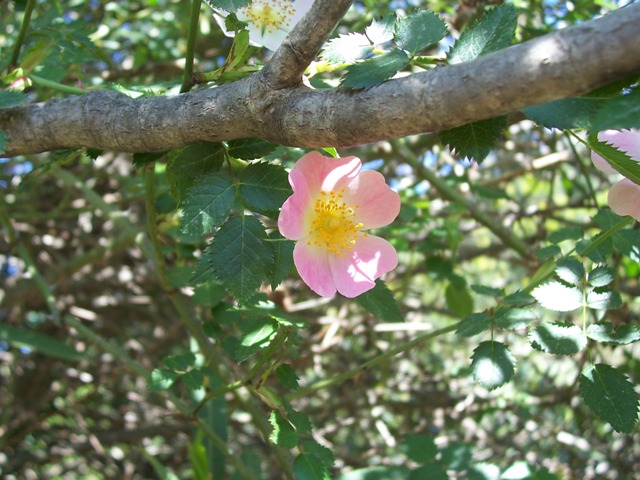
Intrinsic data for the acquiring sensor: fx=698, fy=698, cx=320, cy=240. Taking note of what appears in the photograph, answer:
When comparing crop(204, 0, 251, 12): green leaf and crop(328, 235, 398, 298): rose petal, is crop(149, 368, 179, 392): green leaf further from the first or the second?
crop(204, 0, 251, 12): green leaf

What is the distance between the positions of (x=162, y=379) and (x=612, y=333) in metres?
0.78

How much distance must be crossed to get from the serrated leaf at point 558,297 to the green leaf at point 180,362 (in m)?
0.64

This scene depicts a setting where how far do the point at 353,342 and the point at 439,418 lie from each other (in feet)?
1.44

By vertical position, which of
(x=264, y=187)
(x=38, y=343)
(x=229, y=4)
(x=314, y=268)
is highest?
(x=229, y=4)

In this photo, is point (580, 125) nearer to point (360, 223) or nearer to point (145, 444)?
point (360, 223)

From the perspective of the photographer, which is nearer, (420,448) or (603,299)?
(603,299)

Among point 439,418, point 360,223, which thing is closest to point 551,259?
point 360,223

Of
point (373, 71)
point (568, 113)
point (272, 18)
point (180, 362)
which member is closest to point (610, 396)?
point (568, 113)

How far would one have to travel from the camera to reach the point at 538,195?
410 cm

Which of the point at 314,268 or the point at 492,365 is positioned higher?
the point at 314,268

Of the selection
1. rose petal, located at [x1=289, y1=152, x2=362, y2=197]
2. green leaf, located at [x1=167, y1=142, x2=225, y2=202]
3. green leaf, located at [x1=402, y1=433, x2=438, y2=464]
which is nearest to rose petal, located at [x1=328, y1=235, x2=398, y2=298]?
rose petal, located at [x1=289, y1=152, x2=362, y2=197]

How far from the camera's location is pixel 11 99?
1.03 meters

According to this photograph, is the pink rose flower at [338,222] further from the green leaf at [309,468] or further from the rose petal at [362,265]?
the green leaf at [309,468]

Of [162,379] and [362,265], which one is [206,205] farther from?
[162,379]
